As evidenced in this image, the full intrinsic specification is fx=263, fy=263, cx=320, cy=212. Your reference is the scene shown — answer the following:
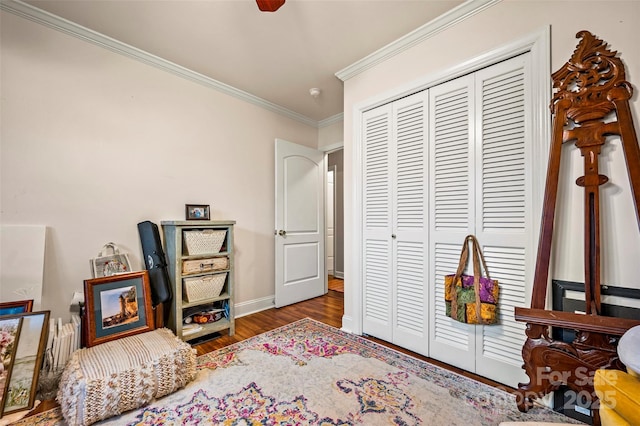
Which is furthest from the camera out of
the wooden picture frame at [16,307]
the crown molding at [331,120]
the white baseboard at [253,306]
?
the crown molding at [331,120]

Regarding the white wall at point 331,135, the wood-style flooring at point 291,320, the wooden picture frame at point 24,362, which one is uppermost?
the white wall at point 331,135

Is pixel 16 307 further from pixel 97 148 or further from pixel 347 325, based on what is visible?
pixel 347 325

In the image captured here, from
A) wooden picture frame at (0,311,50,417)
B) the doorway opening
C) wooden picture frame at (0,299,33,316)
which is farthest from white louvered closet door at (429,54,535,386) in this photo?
the doorway opening

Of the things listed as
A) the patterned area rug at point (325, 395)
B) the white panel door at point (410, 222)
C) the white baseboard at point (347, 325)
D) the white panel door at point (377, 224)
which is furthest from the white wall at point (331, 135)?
the patterned area rug at point (325, 395)

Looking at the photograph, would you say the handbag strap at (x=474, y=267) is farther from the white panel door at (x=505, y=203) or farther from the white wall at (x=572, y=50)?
the white wall at (x=572, y=50)

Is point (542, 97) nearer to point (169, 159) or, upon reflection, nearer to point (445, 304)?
point (445, 304)

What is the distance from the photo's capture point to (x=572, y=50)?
1.43 meters

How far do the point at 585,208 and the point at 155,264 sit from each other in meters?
2.84

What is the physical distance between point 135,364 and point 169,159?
1704mm

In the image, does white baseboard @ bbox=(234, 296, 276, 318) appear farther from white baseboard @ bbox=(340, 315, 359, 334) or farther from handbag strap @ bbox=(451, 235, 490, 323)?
handbag strap @ bbox=(451, 235, 490, 323)

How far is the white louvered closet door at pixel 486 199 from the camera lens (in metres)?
1.61

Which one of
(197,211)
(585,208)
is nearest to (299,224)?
(197,211)

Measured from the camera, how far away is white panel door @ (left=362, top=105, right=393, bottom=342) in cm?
225

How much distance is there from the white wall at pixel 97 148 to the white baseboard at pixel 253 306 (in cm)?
11
